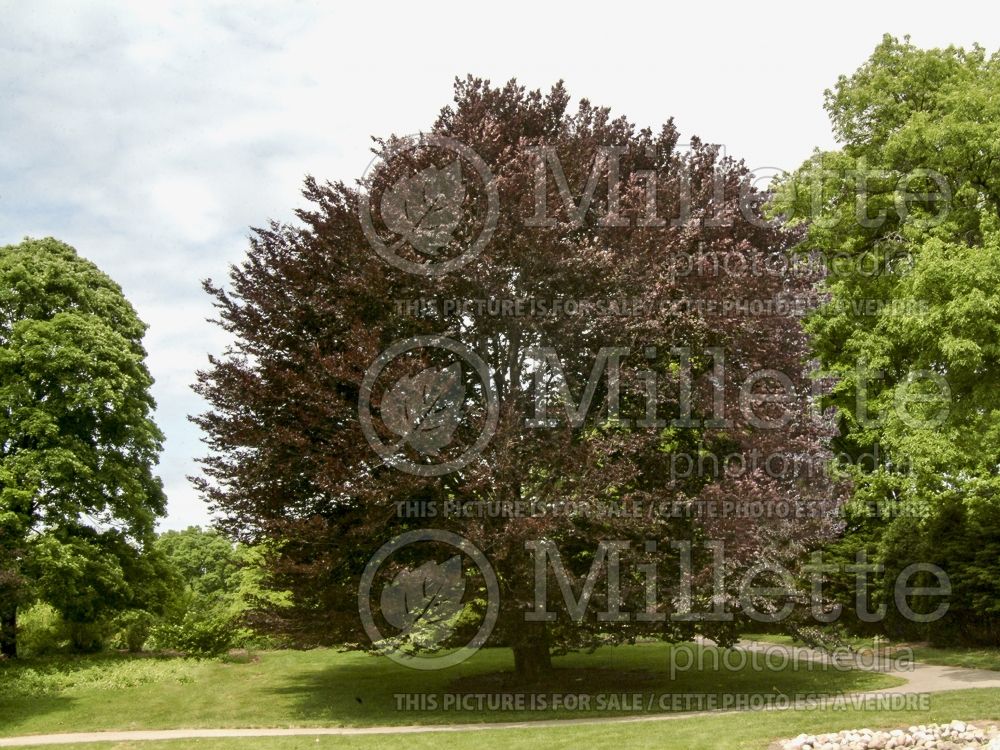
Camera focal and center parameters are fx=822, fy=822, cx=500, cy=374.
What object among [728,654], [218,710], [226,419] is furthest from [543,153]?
[728,654]

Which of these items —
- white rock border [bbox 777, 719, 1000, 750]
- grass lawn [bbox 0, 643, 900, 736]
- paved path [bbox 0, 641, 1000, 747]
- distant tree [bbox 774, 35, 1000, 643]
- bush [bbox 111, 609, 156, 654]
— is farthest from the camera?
bush [bbox 111, 609, 156, 654]

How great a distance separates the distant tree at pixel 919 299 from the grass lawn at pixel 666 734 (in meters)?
6.17

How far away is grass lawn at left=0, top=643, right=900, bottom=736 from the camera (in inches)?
517

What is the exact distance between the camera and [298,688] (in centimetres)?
1678

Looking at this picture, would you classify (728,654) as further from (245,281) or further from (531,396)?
(245,281)

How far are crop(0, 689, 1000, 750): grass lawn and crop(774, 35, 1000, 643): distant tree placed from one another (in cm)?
617

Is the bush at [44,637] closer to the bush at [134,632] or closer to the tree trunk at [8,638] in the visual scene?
the tree trunk at [8,638]

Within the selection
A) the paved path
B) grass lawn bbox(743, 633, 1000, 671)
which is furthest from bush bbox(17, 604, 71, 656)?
grass lawn bbox(743, 633, 1000, 671)

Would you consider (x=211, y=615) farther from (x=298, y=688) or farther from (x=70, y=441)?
(x=298, y=688)

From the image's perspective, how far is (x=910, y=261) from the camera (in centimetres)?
1814

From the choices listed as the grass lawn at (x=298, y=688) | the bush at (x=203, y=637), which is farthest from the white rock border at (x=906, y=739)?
the bush at (x=203, y=637)

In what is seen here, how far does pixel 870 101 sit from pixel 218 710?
772 inches

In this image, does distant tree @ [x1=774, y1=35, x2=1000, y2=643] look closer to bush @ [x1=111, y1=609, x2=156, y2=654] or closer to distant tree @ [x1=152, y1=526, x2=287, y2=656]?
distant tree @ [x1=152, y1=526, x2=287, y2=656]

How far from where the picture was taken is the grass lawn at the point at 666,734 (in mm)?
9453
